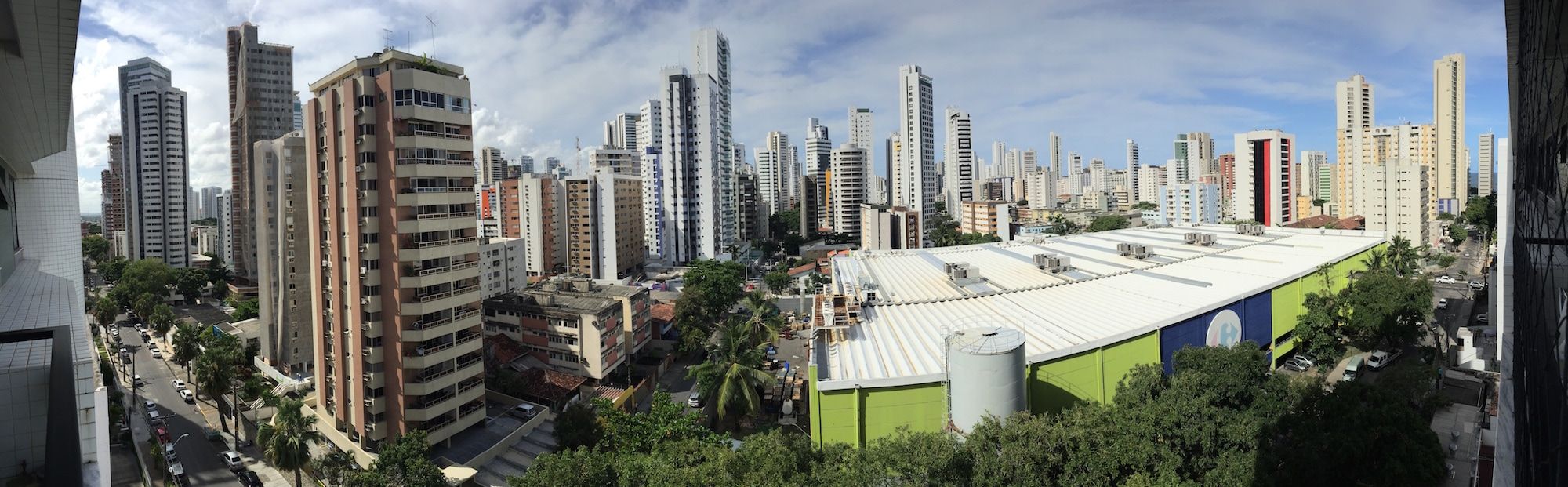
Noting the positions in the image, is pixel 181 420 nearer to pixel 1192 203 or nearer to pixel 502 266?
pixel 502 266

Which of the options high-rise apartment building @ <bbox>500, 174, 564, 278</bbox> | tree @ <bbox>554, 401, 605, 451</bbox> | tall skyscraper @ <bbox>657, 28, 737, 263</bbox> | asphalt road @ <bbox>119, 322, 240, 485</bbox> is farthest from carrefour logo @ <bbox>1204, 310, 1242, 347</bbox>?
high-rise apartment building @ <bbox>500, 174, 564, 278</bbox>

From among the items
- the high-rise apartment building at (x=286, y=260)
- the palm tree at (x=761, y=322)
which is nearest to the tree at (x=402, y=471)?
the palm tree at (x=761, y=322)

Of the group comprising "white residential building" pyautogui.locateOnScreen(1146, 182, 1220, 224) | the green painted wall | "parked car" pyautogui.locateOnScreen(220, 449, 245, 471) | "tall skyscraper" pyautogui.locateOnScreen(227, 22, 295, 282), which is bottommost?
"parked car" pyautogui.locateOnScreen(220, 449, 245, 471)

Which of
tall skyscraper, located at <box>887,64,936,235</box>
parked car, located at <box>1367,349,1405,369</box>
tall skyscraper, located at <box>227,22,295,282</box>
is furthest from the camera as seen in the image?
tall skyscraper, located at <box>887,64,936,235</box>

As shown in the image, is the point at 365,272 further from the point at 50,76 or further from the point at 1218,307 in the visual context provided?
the point at 1218,307

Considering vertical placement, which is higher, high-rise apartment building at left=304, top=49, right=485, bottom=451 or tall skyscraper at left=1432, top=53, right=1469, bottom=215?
tall skyscraper at left=1432, top=53, right=1469, bottom=215

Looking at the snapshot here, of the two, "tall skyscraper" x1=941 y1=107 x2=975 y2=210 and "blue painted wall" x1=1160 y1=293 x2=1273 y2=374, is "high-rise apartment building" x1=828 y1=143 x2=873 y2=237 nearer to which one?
"tall skyscraper" x1=941 y1=107 x2=975 y2=210

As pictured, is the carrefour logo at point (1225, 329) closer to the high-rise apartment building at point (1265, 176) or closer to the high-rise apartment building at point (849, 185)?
Answer: the high-rise apartment building at point (1265, 176)

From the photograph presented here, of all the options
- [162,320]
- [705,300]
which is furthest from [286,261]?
[705,300]
